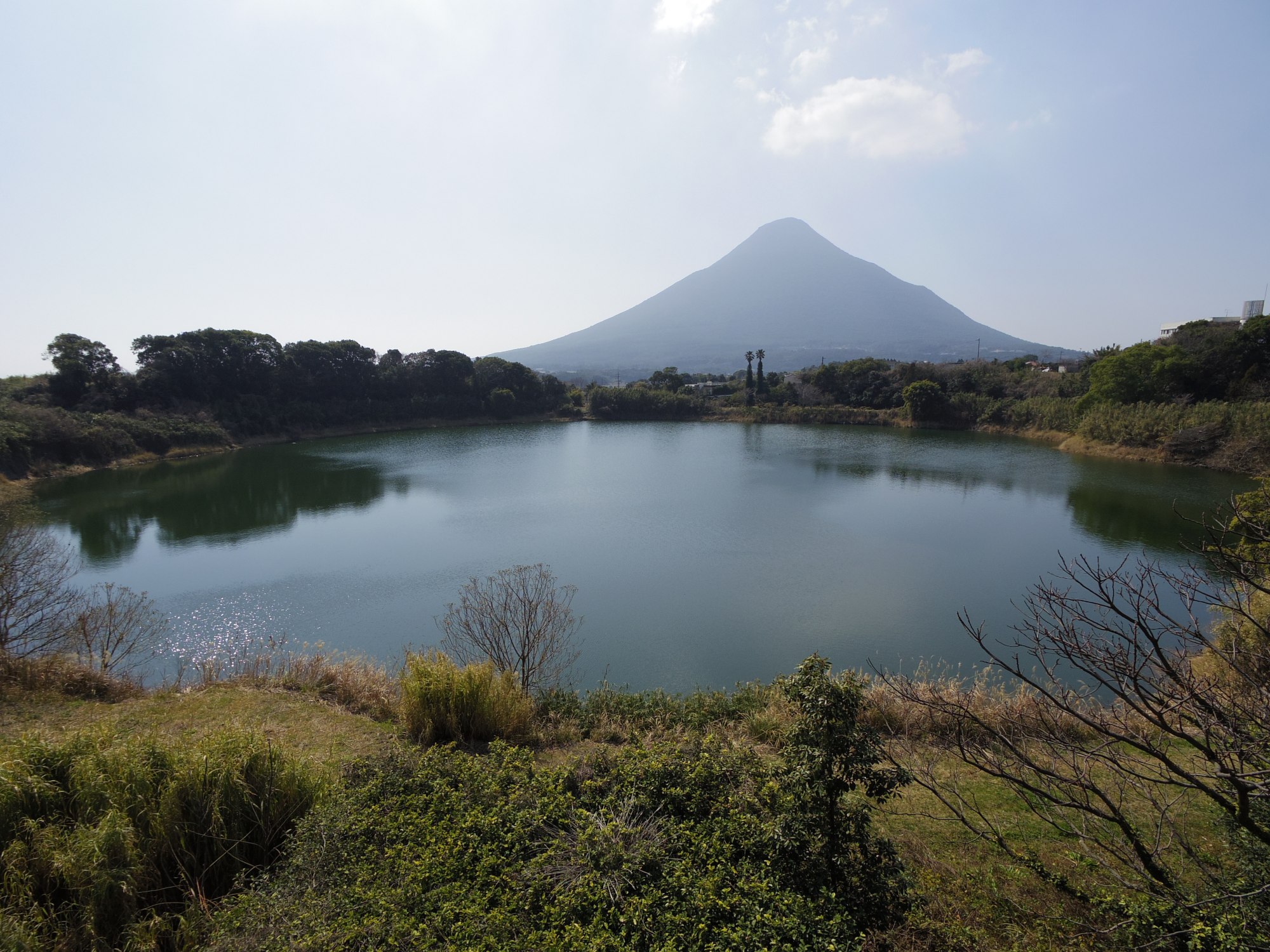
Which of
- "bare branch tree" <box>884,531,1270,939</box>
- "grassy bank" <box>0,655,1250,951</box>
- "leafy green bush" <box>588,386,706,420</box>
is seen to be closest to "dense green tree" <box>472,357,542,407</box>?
"leafy green bush" <box>588,386,706,420</box>

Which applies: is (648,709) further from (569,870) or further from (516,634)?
(569,870)

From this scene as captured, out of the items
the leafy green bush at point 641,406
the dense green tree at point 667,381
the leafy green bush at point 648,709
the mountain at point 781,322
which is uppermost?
the mountain at point 781,322

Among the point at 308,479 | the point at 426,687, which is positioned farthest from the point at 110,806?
the point at 308,479

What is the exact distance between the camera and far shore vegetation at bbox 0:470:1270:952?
2709 mm

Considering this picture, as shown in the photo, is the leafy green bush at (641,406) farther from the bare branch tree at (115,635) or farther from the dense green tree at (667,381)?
the bare branch tree at (115,635)

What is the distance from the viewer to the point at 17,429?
69.7 feet

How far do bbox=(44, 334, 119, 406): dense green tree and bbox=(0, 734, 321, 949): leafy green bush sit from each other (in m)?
32.5

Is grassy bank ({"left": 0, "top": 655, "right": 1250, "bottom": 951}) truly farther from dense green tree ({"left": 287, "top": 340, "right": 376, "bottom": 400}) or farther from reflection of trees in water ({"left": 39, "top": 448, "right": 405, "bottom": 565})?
dense green tree ({"left": 287, "top": 340, "right": 376, "bottom": 400})

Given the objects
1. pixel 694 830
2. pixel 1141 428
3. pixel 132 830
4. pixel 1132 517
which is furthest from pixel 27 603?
pixel 1141 428

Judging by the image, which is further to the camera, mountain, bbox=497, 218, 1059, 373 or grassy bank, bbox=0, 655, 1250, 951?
mountain, bbox=497, 218, 1059, 373

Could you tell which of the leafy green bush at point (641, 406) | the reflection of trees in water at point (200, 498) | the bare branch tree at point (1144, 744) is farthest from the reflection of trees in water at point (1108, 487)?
the leafy green bush at point (641, 406)

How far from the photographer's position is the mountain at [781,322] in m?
136

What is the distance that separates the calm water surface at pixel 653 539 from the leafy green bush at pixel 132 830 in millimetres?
4927

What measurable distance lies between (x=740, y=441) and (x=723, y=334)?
12204cm
